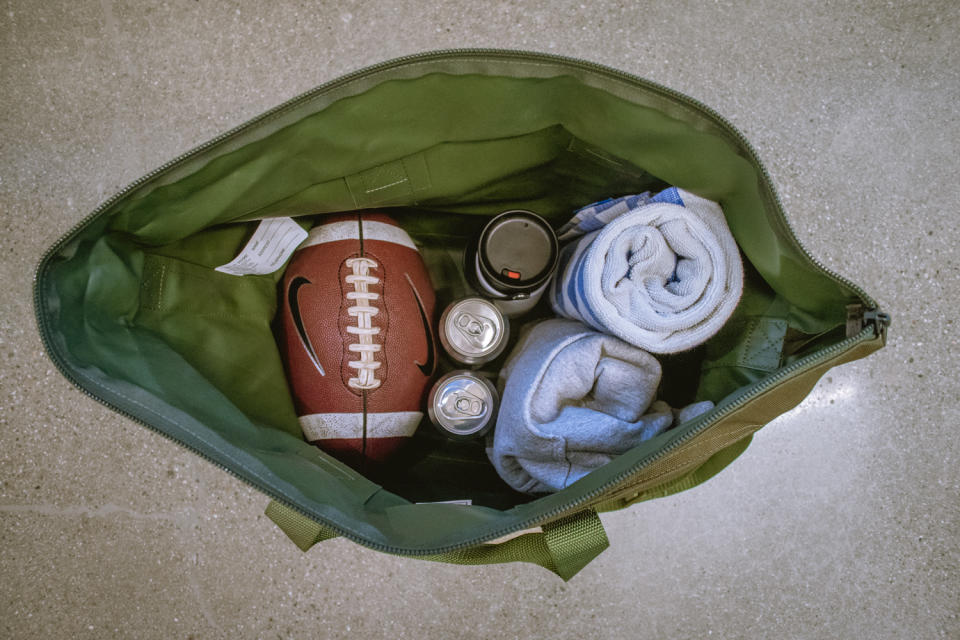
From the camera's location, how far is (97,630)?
983mm

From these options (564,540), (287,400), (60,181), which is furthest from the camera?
(60,181)

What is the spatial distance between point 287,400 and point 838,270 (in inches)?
35.9

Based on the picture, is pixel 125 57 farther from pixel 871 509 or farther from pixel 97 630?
pixel 871 509

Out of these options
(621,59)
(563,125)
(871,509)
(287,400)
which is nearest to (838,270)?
(871,509)

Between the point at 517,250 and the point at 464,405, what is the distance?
8.5 inches

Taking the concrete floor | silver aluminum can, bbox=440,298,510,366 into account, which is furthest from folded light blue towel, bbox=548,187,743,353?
the concrete floor

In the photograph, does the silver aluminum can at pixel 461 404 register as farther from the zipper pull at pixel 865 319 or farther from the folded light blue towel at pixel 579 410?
the zipper pull at pixel 865 319

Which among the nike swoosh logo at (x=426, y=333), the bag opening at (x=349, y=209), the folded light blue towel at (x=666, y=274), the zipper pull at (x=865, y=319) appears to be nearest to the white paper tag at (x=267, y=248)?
the bag opening at (x=349, y=209)

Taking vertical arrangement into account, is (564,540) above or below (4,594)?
above

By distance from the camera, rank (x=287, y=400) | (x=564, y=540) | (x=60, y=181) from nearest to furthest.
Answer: (x=564, y=540), (x=287, y=400), (x=60, y=181)

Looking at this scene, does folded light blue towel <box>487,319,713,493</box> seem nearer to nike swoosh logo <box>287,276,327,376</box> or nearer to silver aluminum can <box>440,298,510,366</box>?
silver aluminum can <box>440,298,510,366</box>

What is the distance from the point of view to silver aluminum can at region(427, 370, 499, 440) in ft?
2.51

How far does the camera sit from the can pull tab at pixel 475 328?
78cm

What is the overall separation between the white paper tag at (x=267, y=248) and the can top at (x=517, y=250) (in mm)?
232
